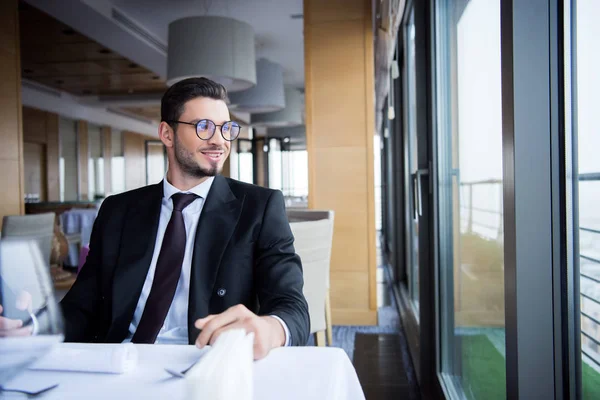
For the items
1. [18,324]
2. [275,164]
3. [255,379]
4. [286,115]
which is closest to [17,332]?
[18,324]

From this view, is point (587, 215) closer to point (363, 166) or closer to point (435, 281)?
point (435, 281)

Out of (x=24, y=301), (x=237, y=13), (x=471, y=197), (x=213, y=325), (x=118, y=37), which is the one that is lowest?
(x=213, y=325)

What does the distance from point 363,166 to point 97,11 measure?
4.31 metres

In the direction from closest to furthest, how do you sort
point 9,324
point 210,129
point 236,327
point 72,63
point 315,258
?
point 9,324, point 236,327, point 210,129, point 315,258, point 72,63

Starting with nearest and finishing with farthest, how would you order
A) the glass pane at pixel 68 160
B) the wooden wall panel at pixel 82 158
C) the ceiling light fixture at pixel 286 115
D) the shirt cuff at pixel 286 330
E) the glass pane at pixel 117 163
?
the shirt cuff at pixel 286 330 < the ceiling light fixture at pixel 286 115 < the glass pane at pixel 68 160 < the wooden wall panel at pixel 82 158 < the glass pane at pixel 117 163

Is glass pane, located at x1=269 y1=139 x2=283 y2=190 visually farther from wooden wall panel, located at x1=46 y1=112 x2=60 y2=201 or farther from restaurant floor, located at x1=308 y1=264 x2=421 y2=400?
restaurant floor, located at x1=308 y1=264 x2=421 y2=400

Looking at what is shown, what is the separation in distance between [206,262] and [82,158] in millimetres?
13587

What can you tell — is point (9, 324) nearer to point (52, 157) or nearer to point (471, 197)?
point (471, 197)

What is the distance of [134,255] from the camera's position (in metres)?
1.62

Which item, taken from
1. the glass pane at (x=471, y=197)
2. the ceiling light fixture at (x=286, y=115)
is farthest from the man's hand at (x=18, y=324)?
the ceiling light fixture at (x=286, y=115)

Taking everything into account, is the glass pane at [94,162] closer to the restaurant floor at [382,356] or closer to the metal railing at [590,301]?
the restaurant floor at [382,356]

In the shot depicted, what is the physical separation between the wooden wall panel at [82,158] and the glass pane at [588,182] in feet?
46.2

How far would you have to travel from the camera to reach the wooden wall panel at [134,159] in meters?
16.4

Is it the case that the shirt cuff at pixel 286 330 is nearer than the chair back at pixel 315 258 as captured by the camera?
Yes
